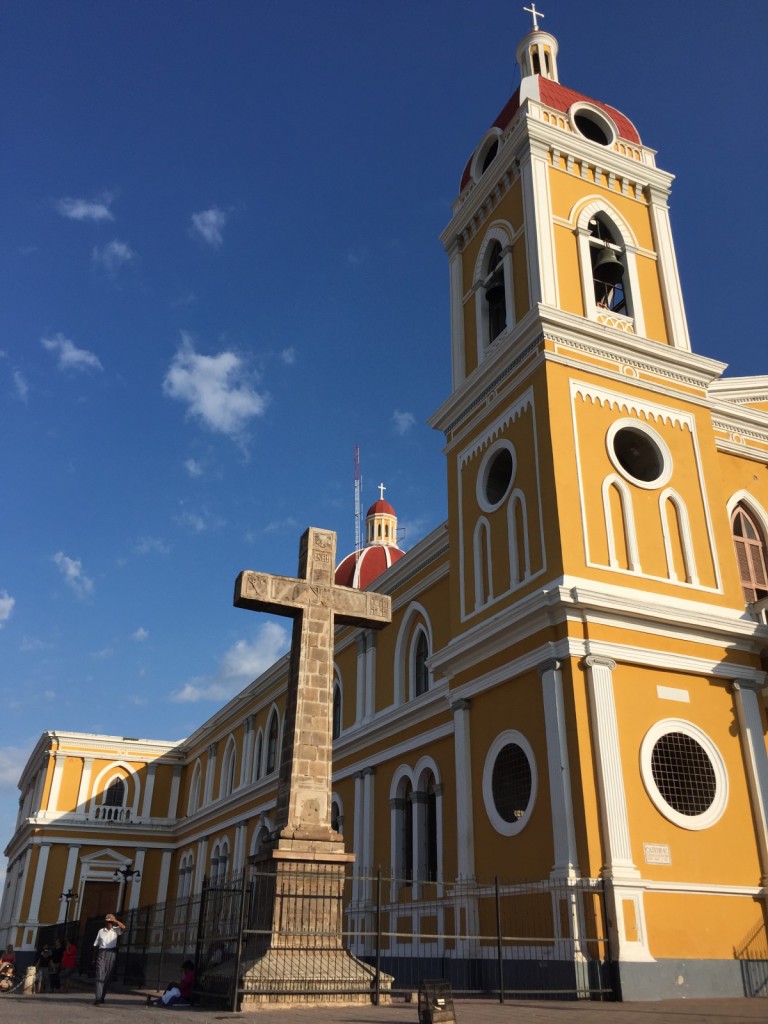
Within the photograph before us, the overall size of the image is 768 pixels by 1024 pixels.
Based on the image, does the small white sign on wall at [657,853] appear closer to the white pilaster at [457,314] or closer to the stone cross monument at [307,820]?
the stone cross monument at [307,820]

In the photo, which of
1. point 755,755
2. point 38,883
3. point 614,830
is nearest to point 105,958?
point 614,830

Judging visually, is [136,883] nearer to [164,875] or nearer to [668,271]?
[164,875]

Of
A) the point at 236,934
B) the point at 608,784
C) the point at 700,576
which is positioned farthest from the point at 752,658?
the point at 236,934

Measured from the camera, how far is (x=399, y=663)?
2156cm

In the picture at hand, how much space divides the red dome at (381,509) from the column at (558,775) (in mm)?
28783

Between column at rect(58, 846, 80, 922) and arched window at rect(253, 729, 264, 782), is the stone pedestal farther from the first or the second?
column at rect(58, 846, 80, 922)

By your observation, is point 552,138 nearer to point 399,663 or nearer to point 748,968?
point 399,663

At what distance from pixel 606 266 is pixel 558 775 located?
34.3ft

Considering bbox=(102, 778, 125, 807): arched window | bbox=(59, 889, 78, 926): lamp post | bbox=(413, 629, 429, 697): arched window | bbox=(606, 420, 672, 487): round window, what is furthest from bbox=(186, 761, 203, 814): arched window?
bbox=(606, 420, 672, 487): round window

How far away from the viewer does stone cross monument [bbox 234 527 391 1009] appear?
976 cm

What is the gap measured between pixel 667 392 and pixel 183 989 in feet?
41.3

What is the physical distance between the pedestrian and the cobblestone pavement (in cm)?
49

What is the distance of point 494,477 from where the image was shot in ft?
57.5

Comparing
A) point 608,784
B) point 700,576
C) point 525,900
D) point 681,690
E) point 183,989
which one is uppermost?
point 700,576
